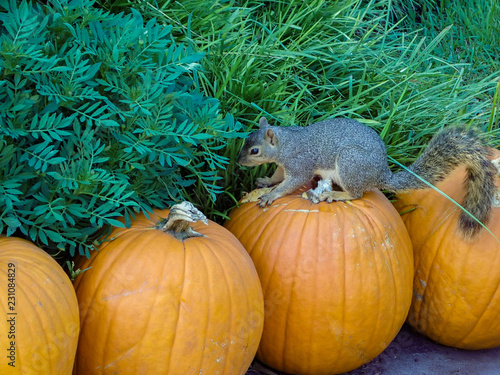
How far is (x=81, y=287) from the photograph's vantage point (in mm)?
2307

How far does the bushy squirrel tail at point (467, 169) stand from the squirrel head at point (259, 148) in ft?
2.05

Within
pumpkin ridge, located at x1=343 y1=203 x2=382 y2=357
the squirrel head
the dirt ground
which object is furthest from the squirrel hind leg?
the dirt ground

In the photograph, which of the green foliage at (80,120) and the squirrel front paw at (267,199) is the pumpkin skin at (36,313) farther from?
the squirrel front paw at (267,199)

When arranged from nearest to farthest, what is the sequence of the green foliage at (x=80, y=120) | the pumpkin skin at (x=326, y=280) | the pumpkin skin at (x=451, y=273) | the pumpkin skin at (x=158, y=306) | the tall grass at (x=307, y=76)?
the green foliage at (x=80, y=120) < the pumpkin skin at (x=158, y=306) < the pumpkin skin at (x=326, y=280) < the pumpkin skin at (x=451, y=273) < the tall grass at (x=307, y=76)

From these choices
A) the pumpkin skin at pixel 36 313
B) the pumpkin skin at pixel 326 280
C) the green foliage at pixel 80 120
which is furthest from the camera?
the pumpkin skin at pixel 326 280

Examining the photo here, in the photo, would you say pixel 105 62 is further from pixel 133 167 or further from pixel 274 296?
pixel 274 296

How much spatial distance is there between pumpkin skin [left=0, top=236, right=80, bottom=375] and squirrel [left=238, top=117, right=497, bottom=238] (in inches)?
47.2

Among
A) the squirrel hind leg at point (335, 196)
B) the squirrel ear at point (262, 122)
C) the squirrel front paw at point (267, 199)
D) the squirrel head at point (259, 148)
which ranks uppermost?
the squirrel ear at point (262, 122)

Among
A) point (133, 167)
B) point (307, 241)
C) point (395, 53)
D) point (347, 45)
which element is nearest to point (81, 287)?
point (133, 167)

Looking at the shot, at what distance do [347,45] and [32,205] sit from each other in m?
2.81

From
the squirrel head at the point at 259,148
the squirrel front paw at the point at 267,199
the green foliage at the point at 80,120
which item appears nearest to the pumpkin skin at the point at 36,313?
the green foliage at the point at 80,120

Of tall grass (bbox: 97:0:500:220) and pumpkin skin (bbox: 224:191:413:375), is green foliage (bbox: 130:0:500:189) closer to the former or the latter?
tall grass (bbox: 97:0:500:220)

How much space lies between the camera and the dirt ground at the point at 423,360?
3080 mm

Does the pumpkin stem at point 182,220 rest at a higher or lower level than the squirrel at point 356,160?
lower
